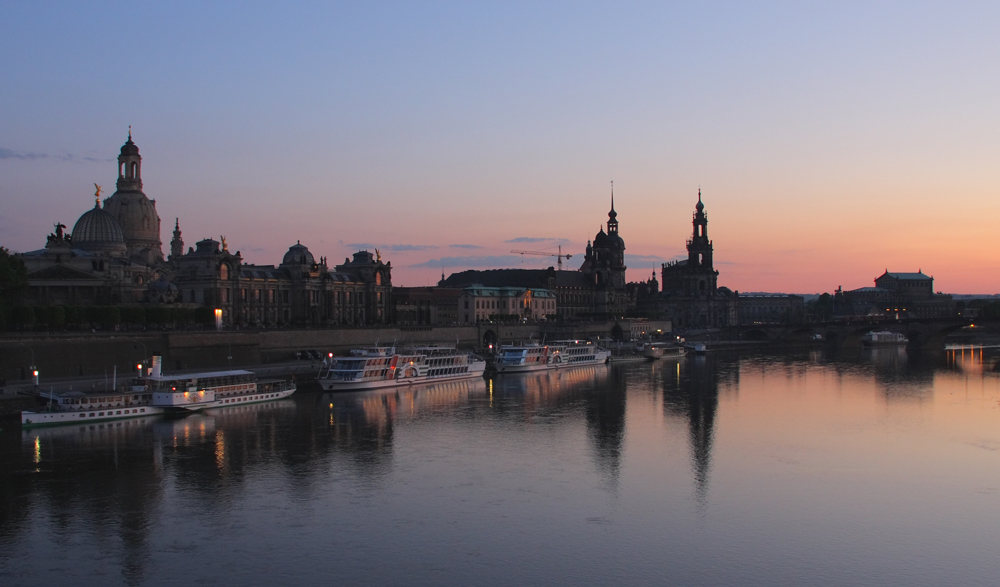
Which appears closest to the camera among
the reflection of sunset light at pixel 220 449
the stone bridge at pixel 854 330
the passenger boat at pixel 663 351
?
the reflection of sunset light at pixel 220 449

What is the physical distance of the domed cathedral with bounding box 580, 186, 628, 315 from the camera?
167m

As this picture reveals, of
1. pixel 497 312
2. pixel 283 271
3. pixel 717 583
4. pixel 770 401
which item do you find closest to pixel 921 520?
pixel 717 583

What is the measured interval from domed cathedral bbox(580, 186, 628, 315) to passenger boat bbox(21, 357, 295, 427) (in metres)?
114

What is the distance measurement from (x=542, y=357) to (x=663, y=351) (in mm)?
26796

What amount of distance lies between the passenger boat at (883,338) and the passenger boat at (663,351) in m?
29.3

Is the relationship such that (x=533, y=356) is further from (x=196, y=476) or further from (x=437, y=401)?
(x=196, y=476)

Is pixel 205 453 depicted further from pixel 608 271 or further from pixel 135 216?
pixel 608 271

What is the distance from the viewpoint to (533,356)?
263 feet

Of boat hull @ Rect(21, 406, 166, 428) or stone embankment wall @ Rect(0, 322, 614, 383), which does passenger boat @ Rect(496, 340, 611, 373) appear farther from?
boat hull @ Rect(21, 406, 166, 428)

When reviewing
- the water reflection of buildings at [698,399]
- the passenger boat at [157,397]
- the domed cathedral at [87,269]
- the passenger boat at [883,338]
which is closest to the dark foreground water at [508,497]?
the water reflection of buildings at [698,399]

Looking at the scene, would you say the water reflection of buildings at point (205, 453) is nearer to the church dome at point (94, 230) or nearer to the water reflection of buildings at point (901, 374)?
the water reflection of buildings at point (901, 374)

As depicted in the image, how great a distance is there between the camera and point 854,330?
123 m

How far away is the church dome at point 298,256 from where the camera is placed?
9525 cm

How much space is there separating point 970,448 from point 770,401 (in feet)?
56.9
